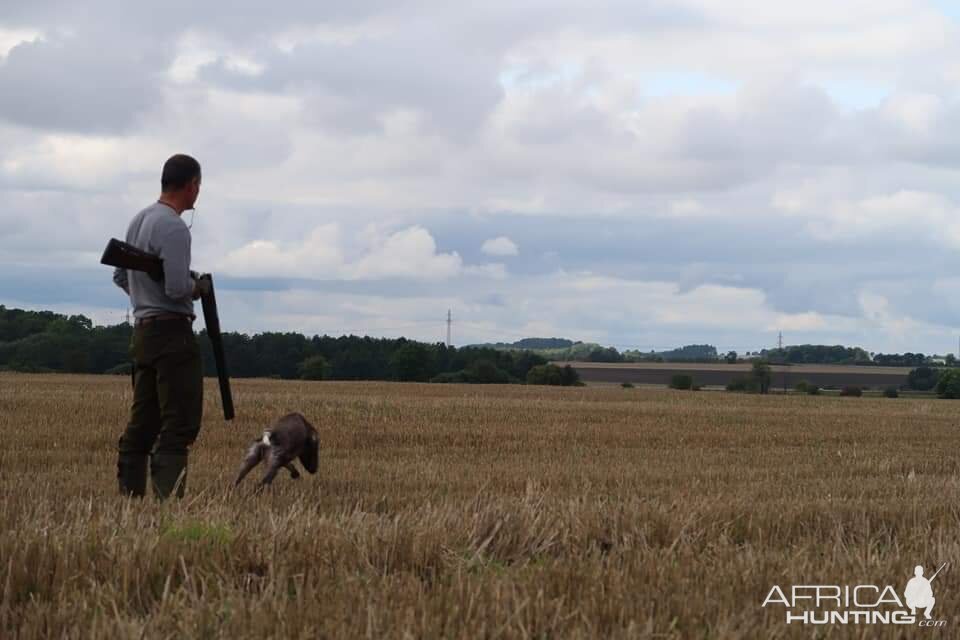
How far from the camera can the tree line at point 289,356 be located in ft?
185

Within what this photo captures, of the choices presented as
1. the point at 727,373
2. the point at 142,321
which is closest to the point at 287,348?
the point at 727,373

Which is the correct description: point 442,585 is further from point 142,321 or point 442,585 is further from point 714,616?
point 142,321

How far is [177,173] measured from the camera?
765 cm

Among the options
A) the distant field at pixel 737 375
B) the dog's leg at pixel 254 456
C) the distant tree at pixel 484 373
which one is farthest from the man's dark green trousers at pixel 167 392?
the distant field at pixel 737 375

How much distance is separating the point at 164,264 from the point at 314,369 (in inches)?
2046

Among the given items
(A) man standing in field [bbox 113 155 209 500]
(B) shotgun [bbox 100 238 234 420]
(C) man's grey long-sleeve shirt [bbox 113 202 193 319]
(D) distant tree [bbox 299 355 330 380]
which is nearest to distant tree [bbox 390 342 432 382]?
(D) distant tree [bbox 299 355 330 380]

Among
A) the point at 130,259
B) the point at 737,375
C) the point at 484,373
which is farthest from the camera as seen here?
the point at 737,375

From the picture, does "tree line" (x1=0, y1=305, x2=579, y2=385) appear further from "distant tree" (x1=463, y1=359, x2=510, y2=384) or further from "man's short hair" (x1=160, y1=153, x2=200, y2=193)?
"man's short hair" (x1=160, y1=153, x2=200, y2=193)

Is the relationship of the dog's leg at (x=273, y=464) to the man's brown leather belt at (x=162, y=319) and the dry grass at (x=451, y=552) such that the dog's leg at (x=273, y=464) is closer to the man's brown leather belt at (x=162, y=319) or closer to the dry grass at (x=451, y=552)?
the dry grass at (x=451, y=552)

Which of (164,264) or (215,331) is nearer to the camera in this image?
(164,264)

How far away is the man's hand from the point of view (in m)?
7.76

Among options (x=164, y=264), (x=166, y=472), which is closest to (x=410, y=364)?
(x=166, y=472)

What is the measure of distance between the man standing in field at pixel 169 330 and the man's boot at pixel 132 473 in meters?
0.21

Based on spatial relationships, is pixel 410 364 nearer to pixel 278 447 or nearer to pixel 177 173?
pixel 278 447
